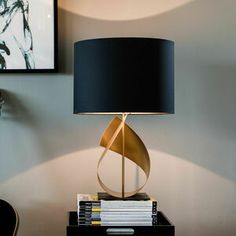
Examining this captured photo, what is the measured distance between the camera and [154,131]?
6.41ft

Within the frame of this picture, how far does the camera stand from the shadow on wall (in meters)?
1.94

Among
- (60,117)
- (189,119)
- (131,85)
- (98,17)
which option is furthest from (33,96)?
(189,119)

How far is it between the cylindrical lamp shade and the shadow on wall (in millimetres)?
439

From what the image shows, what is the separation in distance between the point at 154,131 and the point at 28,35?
758 millimetres

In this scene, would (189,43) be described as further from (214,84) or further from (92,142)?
(92,142)

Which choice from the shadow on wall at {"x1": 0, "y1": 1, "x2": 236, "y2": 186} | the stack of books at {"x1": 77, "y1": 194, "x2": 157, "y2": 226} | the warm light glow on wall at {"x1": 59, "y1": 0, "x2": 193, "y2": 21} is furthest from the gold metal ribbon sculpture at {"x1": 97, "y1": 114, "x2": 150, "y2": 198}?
the warm light glow on wall at {"x1": 59, "y1": 0, "x2": 193, "y2": 21}

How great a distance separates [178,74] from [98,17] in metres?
0.48

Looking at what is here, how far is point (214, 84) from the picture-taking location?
1961mm

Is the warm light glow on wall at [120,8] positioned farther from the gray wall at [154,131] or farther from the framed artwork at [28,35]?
the framed artwork at [28,35]

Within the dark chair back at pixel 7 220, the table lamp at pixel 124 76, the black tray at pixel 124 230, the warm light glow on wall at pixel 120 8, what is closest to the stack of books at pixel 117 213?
the black tray at pixel 124 230

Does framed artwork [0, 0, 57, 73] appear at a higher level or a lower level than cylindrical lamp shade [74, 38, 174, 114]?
higher

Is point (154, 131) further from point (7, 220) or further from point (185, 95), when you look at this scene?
point (7, 220)

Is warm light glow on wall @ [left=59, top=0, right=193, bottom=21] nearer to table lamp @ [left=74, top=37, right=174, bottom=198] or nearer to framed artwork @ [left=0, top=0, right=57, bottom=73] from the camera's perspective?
framed artwork @ [left=0, top=0, right=57, bottom=73]

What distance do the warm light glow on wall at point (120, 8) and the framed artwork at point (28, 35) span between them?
0.13 metres
